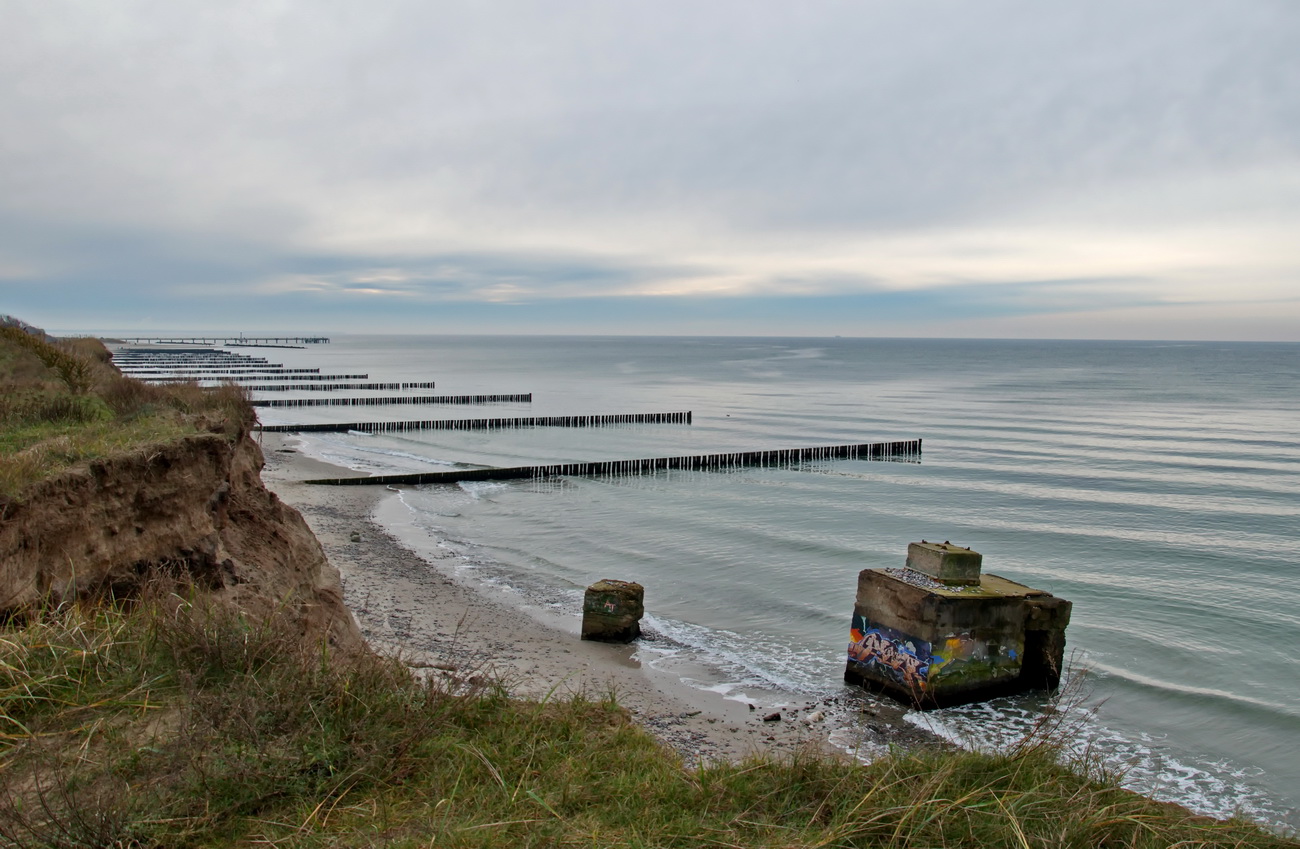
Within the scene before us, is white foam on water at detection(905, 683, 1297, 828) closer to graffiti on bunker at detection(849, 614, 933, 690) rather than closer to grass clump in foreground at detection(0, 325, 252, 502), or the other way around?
graffiti on bunker at detection(849, 614, 933, 690)

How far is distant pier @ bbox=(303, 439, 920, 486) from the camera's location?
32.1 metres

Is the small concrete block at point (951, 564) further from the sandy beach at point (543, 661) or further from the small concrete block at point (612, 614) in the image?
the small concrete block at point (612, 614)

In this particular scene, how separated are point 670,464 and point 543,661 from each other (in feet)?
81.3

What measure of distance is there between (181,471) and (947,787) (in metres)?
9.49

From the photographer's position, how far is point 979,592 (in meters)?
11.4

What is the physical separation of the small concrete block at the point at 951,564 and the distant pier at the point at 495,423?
1548 inches

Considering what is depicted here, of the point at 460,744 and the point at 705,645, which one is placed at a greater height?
the point at 460,744

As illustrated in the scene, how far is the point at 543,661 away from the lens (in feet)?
43.9

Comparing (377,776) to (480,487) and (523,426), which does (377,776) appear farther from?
(523,426)

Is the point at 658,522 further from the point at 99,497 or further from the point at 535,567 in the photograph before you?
the point at 99,497

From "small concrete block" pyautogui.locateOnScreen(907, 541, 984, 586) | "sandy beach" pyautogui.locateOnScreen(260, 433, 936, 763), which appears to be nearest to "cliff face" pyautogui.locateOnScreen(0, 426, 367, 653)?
"sandy beach" pyautogui.locateOnScreen(260, 433, 936, 763)

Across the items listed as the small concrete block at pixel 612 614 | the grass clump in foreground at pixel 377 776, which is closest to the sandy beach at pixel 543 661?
the small concrete block at pixel 612 614

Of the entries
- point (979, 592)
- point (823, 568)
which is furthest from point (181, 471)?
point (823, 568)

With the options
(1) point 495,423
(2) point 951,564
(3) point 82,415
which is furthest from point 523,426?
(2) point 951,564
